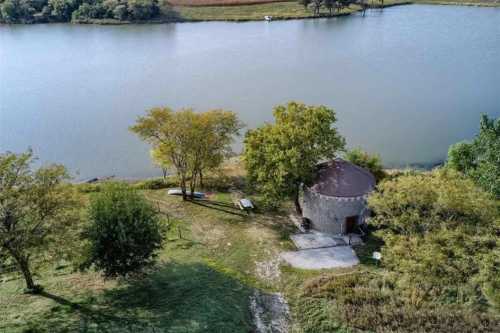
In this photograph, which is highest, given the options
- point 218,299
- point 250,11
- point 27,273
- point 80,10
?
point 80,10

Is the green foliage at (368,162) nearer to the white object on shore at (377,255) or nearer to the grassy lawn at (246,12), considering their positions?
the white object on shore at (377,255)

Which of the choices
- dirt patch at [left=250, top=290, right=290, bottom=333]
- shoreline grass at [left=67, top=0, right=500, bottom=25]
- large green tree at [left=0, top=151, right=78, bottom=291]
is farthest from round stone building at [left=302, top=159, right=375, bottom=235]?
shoreline grass at [left=67, top=0, right=500, bottom=25]

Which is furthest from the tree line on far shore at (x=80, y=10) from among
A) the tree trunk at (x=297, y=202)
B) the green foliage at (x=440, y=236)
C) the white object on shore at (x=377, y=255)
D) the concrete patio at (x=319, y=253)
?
the green foliage at (x=440, y=236)

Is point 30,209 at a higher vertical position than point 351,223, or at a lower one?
higher

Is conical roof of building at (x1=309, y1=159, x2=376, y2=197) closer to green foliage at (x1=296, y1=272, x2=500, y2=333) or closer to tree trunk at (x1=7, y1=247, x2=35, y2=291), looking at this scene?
green foliage at (x1=296, y1=272, x2=500, y2=333)

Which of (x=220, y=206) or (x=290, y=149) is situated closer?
(x=290, y=149)

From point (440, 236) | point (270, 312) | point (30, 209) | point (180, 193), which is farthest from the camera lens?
point (180, 193)

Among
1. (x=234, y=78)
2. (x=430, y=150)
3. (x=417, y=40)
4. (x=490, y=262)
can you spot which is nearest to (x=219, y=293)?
(x=490, y=262)

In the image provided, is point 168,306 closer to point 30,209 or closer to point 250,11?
point 30,209

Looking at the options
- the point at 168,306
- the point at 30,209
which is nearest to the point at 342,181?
the point at 168,306
